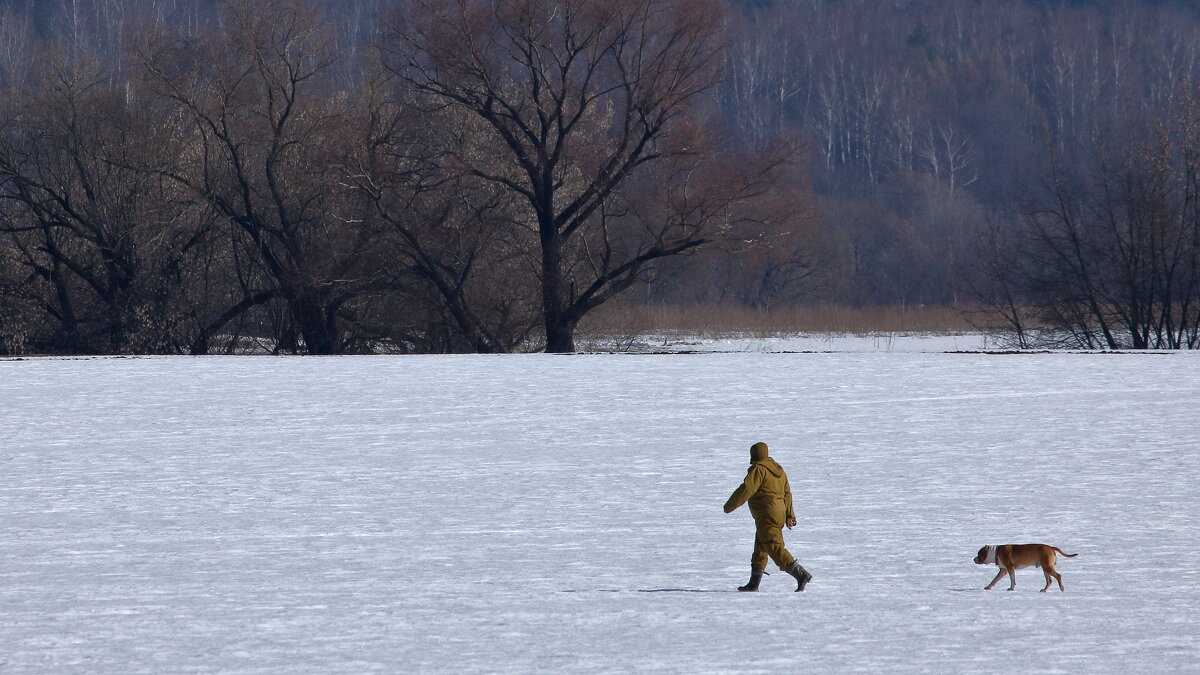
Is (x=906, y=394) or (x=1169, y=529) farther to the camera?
(x=906, y=394)

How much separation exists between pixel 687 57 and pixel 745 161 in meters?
2.76

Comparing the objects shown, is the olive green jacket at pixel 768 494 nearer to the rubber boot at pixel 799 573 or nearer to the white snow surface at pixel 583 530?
the rubber boot at pixel 799 573

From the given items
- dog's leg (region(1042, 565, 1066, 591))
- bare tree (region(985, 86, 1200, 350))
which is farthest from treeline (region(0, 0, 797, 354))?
dog's leg (region(1042, 565, 1066, 591))

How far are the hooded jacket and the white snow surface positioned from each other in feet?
1.51

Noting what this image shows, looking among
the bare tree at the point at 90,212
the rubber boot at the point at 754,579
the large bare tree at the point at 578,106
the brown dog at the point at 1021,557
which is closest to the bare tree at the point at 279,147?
the bare tree at the point at 90,212

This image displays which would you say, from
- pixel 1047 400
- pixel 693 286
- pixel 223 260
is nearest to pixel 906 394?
pixel 1047 400

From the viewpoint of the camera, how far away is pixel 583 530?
9328 millimetres

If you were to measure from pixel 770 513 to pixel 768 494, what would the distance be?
104mm

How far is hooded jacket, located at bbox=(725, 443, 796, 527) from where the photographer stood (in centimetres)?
722

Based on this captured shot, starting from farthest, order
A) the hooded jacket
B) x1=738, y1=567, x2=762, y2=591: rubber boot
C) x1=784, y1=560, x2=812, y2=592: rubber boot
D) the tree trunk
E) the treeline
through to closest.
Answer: the tree trunk
the treeline
x1=738, y1=567, x2=762, y2=591: rubber boot
x1=784, y1=560, x2=812, y2=592: rubber boot
the hooded jacket

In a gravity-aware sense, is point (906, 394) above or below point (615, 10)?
below

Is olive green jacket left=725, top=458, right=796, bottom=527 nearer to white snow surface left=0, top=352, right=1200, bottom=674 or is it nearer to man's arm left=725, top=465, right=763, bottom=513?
man's arm left=725, top=465, right=763, bottom=513

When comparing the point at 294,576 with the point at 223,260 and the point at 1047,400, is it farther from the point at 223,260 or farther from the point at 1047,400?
the point at 223,260

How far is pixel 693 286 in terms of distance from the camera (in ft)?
202
